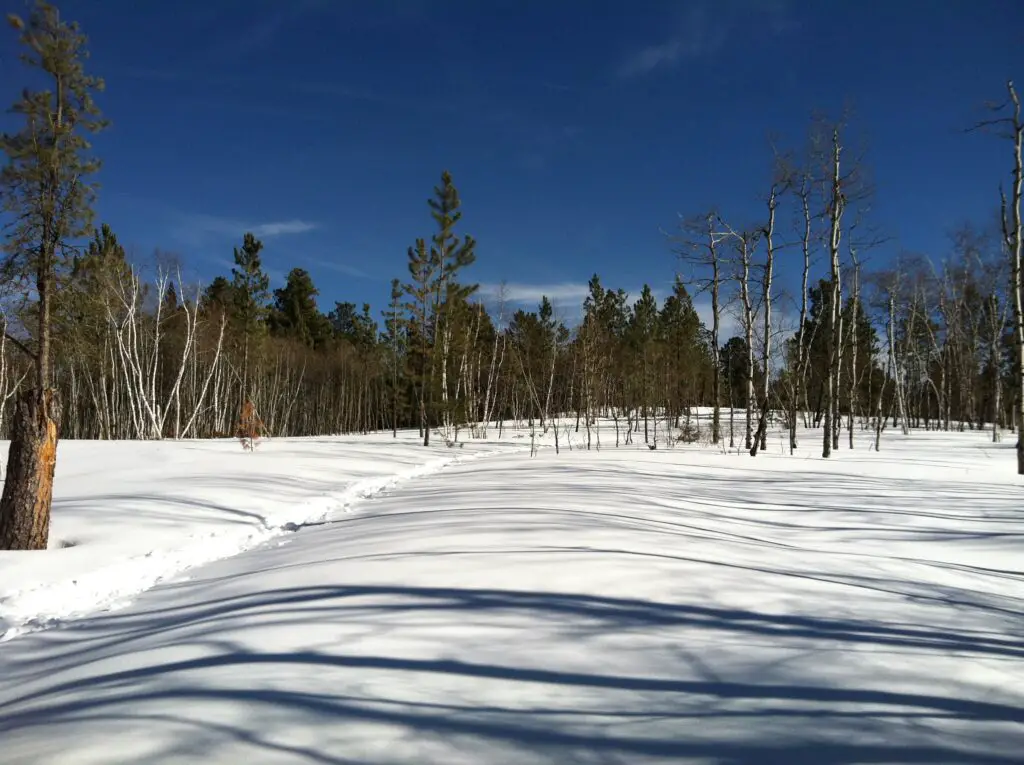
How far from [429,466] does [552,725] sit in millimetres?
13376

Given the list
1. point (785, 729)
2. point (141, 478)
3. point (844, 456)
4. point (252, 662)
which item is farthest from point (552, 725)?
point (844, 456)

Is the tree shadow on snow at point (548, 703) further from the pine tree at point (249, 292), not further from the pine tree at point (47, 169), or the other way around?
the pine tree at point (249, 292)

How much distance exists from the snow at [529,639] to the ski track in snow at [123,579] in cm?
4

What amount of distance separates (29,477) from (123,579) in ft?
6.65

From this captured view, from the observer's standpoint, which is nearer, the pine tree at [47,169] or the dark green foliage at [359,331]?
the pine tree at [47,169]

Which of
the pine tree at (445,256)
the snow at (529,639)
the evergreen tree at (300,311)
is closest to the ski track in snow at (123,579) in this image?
the snow at (529,639)

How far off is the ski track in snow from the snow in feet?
0.12

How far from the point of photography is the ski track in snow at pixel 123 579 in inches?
166

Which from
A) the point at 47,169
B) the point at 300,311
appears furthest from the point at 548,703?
the point at 300,311

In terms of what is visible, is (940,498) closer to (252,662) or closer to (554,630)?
(554,630)

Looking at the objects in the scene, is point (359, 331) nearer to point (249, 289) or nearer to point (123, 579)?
point (249, 289)

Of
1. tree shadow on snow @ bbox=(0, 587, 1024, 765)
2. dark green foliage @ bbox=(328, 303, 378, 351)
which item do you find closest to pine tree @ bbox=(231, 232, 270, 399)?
dark green foliage @ bbox=(328, 303, 378, 351)

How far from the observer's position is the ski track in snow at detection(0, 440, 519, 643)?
13.8 ft

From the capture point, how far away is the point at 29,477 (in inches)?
238
